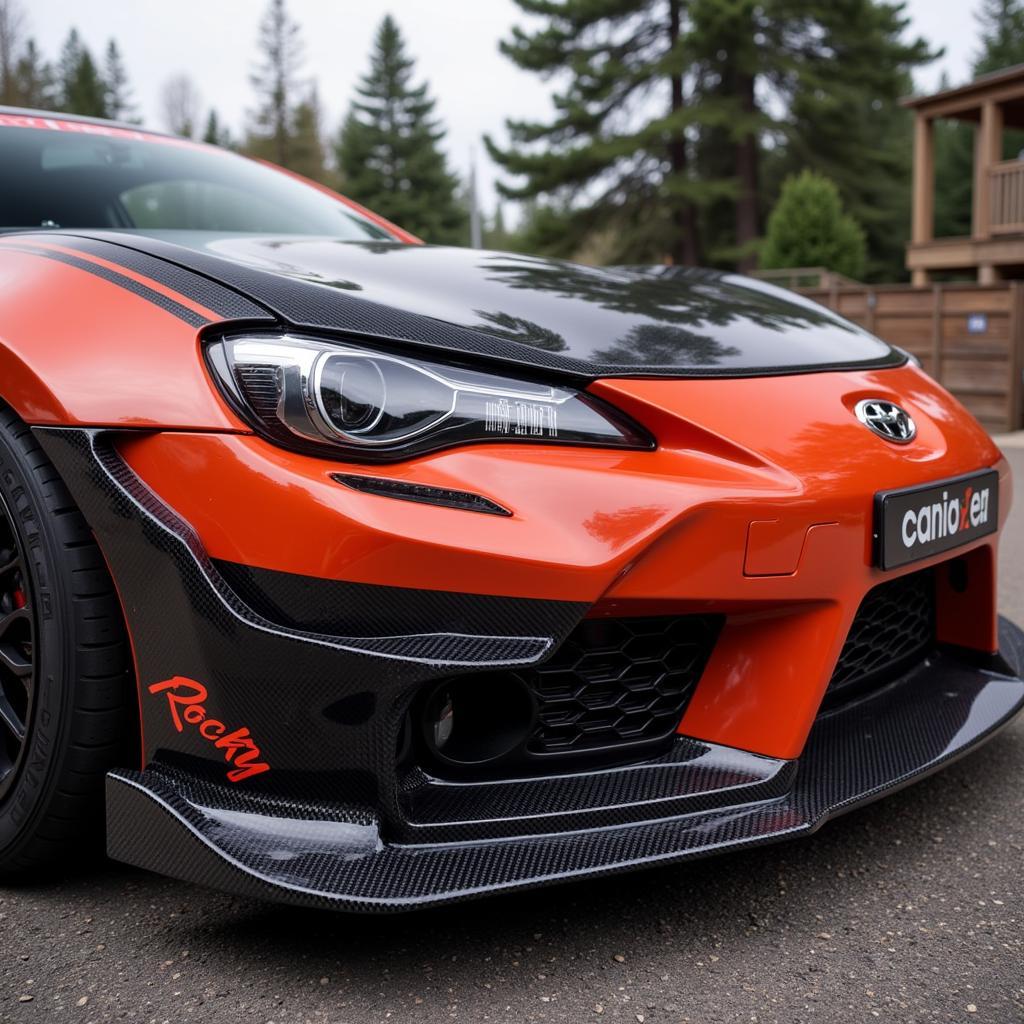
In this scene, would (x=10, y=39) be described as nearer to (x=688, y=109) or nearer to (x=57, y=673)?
(x=688, y=109)

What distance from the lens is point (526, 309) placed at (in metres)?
1.73

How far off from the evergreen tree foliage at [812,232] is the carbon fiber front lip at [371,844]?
20.0 m

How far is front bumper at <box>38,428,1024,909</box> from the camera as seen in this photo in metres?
1.33

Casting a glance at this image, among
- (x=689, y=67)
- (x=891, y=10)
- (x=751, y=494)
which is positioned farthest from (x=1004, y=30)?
(x=751, y=494)

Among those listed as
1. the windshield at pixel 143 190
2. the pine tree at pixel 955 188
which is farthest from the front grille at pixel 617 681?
the pine tree at pixel 955 188

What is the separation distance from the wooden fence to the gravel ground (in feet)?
Result: 31.5

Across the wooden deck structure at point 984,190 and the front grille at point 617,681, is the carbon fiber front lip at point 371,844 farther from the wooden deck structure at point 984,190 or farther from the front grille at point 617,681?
the wooden deck structure at point 984,190

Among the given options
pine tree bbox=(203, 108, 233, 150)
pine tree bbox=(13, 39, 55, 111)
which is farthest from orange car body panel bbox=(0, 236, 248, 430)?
pine tree bbox=(203, 108, 233, 150)

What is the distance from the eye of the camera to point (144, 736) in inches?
57.4

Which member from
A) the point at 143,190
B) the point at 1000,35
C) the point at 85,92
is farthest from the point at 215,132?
the point at 143,190

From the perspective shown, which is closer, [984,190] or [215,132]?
[984,190]

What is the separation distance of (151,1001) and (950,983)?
997 mm

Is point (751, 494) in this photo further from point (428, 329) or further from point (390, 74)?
point (390, 74)

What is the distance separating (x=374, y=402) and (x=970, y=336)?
412 inches
